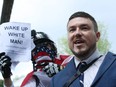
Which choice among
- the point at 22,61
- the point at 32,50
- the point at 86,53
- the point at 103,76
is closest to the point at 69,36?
the point at 86,53

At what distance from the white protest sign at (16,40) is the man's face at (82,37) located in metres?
0.95

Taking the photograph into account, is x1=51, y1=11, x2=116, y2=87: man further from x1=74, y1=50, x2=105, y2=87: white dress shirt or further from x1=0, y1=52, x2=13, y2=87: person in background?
x1=0, y1=52, x2=13, y2=87: person in background

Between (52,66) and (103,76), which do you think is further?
(52,66)

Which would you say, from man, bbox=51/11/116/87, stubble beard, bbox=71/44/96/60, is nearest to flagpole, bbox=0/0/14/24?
man, bbox=51/11/116/87

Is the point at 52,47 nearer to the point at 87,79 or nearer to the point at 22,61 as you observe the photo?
the point at 22,61

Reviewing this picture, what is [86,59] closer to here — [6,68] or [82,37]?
[82,37]

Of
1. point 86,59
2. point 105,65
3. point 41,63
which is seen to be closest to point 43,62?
point 41,63

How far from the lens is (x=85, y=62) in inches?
124

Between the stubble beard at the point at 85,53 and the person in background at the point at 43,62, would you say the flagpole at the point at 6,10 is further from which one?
the stubble beard at the point at 85,53

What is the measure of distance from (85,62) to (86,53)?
0.26 ft

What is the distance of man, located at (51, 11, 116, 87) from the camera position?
305 centimetres

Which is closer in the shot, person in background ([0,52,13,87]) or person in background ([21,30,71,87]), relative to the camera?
person in background ([0,52,13,87])

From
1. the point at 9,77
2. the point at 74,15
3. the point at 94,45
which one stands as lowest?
the point at 9,77

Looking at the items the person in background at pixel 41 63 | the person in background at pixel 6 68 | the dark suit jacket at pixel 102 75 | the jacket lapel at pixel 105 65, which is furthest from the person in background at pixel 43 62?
the jacket lapel at pixel 105 65
